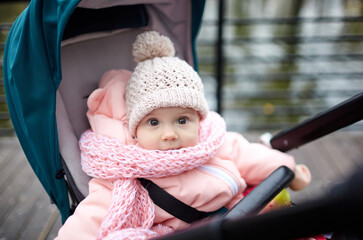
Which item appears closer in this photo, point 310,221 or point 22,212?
point 310,221

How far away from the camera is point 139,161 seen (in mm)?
956

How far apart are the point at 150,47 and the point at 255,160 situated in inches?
21.7

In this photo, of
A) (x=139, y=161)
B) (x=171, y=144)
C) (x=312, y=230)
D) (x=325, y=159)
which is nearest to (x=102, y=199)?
(x=139, y=161)

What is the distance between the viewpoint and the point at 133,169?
0.96 metres

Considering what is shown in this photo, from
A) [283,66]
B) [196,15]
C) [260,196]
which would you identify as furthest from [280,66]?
[260,196]

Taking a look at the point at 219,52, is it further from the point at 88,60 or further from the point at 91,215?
the point at 91,215

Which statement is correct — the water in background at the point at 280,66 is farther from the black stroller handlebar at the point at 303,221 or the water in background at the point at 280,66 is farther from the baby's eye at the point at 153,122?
the black stroller handlebar at the point at 303,221

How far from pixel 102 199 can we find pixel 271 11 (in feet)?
16.5

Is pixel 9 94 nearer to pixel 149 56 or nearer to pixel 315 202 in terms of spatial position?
pixel 149 56

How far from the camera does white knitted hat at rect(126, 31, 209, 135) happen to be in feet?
3.20

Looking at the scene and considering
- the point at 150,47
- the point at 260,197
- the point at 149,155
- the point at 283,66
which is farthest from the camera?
the point at 283,66

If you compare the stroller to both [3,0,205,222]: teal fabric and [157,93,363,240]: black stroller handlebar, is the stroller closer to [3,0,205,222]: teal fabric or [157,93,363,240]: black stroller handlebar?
[3,0,205,222]: teal fabric

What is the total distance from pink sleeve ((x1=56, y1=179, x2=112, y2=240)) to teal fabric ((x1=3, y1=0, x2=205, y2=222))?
189 mm

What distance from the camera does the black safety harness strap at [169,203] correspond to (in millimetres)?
1005
